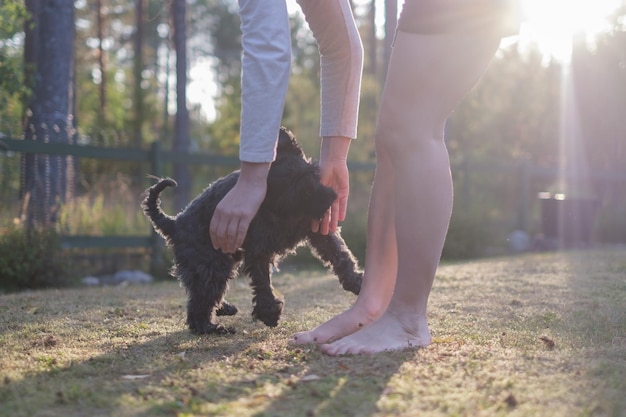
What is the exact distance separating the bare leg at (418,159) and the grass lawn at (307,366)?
0.47ft

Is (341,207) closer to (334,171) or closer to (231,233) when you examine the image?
(334,171)

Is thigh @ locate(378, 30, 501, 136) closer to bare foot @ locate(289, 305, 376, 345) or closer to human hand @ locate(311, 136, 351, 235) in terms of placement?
human hand @ locate(311, 136, 351, 235)

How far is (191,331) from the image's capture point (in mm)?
3234

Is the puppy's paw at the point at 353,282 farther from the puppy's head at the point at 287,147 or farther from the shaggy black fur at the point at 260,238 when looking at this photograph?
the puppy's head at the point at 287,147

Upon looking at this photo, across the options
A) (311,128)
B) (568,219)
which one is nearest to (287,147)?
(568,219)

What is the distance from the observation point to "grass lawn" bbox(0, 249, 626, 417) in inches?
72.2

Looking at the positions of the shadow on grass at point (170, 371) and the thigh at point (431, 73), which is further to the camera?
the thigh at point (431, 73)

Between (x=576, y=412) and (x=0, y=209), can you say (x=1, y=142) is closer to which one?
(x=0, y=209)

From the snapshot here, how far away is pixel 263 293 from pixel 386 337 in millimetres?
919

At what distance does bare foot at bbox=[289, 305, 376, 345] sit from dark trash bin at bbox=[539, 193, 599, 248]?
30.1ft

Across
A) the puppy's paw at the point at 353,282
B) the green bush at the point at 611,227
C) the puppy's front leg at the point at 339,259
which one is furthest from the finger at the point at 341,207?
the green bush at the point at 611,227

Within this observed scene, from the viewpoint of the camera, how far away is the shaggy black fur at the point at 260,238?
127 inches

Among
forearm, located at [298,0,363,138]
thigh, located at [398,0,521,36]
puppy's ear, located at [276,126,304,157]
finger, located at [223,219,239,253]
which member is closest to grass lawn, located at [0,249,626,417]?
finger, located at [223,219,239,253]

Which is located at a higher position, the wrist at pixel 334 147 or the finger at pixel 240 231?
the wrist at pixel 334 147
